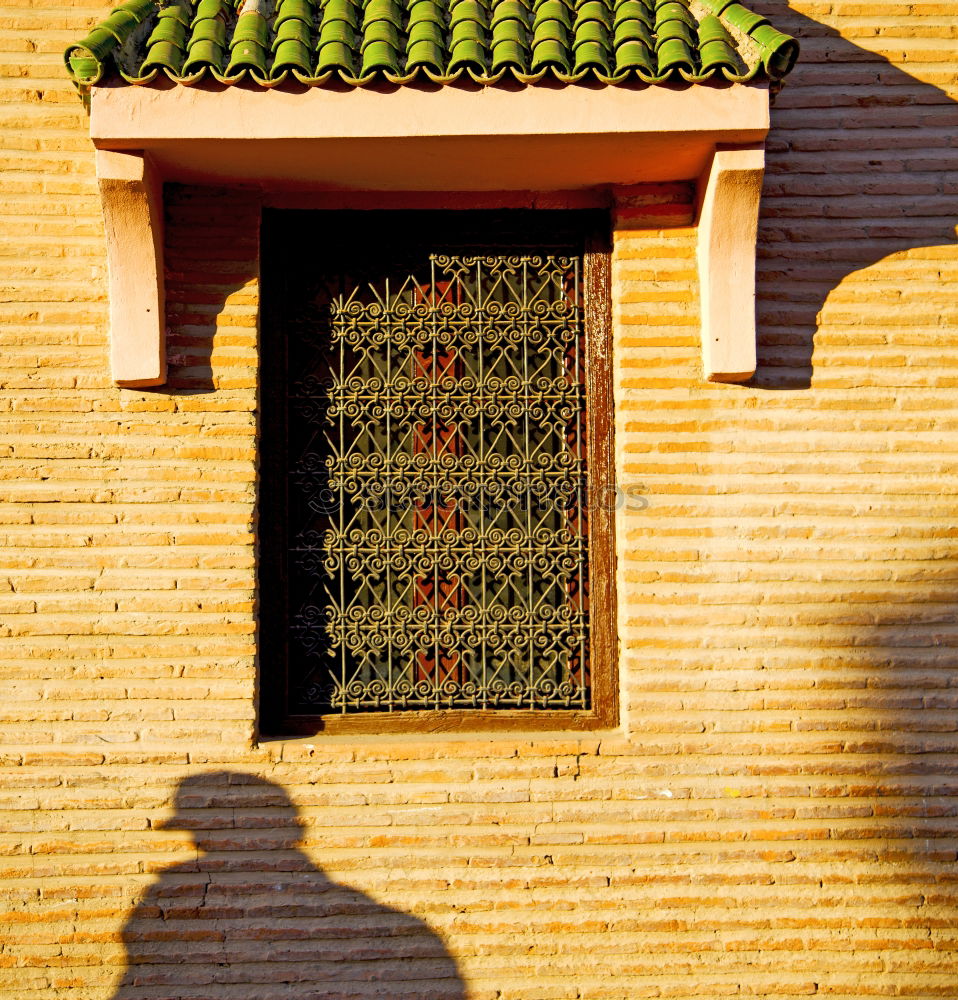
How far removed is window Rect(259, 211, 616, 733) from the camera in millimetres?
3631

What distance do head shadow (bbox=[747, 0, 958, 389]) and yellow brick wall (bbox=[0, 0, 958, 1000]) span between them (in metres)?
0.02

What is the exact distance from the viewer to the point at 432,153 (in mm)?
3398

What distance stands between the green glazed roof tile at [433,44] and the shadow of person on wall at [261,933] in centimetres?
249

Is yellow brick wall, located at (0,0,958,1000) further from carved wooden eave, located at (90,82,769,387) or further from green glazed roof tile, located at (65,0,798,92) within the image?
green glazed roof tile, located at (65,0,798,92)

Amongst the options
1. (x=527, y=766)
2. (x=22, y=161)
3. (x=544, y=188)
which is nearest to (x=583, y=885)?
(x=527, y=766)

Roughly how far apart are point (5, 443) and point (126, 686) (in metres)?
0.99

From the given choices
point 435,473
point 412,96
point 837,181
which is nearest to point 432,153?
point 412,96

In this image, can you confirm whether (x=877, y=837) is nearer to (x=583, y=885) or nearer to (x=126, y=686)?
(x=583, y=885)

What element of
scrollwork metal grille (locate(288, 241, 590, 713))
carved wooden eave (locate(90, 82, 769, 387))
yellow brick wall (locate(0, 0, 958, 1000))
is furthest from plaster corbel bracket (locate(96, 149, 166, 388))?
scrollwork metal grille (locate(288, 241, 590, 713))

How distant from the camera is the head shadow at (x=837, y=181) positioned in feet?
12.1

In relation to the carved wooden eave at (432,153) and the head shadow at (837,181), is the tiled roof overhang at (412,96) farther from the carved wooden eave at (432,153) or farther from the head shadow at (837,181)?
the head shadow at (837,181)

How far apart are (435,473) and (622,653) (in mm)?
963

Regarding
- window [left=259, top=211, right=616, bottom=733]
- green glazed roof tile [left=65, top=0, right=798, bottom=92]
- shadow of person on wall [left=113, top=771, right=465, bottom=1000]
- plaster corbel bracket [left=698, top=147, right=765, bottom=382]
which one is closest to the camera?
green glazed roof tile [left=65, top=0, right=798, bottom=92]

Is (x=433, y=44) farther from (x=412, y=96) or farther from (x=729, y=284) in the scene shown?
(x=729, y=284)
